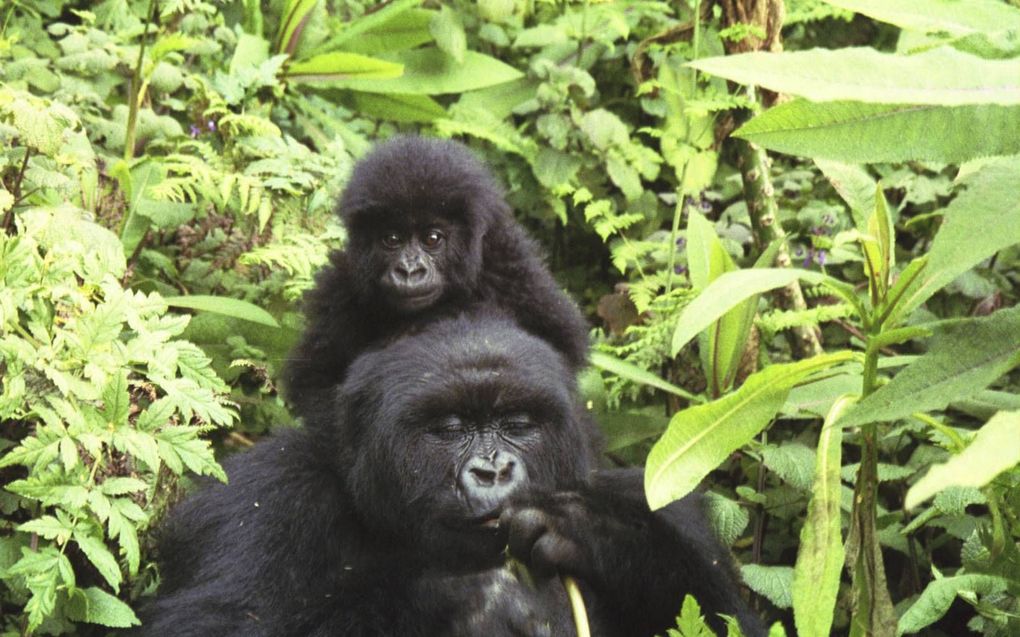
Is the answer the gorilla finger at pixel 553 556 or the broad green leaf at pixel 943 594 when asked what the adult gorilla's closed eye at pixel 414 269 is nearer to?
the gorilla finger at pixel 553 556

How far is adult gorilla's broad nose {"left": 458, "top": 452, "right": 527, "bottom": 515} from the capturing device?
2.83 metres

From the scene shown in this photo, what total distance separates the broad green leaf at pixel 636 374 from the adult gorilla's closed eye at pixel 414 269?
10 cm

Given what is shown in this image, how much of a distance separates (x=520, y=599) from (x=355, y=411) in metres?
0.63

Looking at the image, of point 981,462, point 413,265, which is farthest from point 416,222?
point 981,462

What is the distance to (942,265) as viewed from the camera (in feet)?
6.88

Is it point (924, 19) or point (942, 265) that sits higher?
point (924, 19)

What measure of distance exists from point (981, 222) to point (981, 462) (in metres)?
0.56

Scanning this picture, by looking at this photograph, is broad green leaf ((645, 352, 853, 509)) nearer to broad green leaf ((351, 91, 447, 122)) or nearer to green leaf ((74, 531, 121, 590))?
green leaf ((74, 531, 121, 590))

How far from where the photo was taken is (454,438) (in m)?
3.01

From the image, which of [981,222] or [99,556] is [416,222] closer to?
[99,556]

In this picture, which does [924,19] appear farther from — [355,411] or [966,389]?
[355,411]

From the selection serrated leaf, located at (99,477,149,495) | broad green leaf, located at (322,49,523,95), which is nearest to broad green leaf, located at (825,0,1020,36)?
serrated leaf, located at (99,477,149,495)

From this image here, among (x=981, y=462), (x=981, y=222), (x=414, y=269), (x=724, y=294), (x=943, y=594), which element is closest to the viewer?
(x=981, y=462)

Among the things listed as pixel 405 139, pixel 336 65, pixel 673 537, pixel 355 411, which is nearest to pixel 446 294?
pixel 405 139
